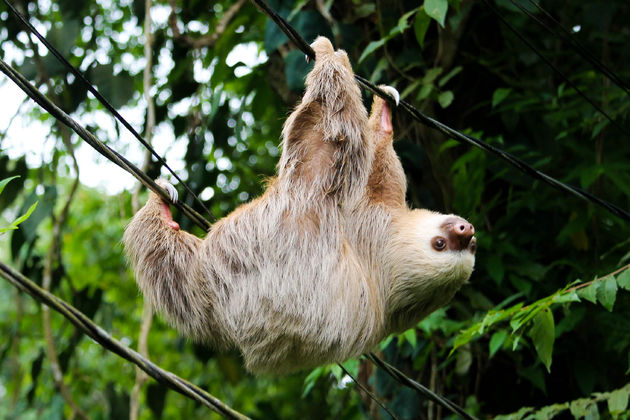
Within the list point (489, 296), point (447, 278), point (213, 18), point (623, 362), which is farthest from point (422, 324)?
point (213, 18)

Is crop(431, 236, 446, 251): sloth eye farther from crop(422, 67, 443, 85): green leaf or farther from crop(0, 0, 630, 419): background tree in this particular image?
crop(422, 67, 443, 85): green leaf

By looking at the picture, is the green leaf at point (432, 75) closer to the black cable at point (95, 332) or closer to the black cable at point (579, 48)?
the black cable at point (579, 48)

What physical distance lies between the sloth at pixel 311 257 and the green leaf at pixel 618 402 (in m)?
1.21

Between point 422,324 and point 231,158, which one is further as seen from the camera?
point 231,158

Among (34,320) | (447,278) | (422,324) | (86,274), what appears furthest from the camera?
(86,274)

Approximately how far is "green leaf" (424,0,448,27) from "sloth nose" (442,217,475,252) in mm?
1217

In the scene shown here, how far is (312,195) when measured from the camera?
387 cm

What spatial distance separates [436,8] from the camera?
4195mm

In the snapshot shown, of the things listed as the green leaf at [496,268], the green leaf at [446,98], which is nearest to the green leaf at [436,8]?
the green leaf at [446,98]

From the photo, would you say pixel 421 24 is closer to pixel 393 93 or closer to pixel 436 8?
pixel 436 8

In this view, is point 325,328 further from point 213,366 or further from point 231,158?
point 213,366

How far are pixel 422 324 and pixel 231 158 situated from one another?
399 cm

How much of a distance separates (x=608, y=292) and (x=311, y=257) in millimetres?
1670

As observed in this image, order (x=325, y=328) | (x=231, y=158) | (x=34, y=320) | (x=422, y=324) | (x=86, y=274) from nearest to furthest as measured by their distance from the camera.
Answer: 1. (x=325, y=328)
2. (x=422, y=324)
3. (x=231, y=158)
4. (x=34, y=320)
5. (x=86, y=274)
